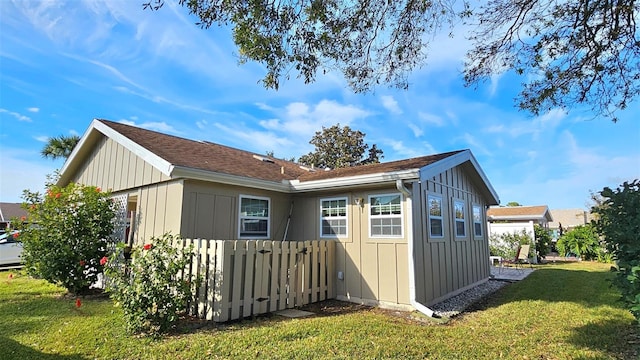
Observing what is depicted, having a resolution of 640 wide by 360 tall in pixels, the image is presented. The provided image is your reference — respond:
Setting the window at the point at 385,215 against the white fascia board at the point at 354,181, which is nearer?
the white fascia board at the point at 354,181

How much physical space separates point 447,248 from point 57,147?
1750cm

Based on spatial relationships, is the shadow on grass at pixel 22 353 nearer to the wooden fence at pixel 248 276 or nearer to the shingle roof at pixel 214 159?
the wooden fence at pixel 248 276

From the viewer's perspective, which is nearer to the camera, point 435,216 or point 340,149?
point 435,216

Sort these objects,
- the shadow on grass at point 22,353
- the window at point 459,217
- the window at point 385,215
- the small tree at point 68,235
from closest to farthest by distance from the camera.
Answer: the shadow on grass at point 22,353, the window at point 385,215, the small tree at point 68,235, the window at point 459,217

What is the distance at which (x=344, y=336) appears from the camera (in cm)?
463

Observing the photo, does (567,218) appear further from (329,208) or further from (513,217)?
(329,208)

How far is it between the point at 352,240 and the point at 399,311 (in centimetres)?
177

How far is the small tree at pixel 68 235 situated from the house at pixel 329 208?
25.3 inches

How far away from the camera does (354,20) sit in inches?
230

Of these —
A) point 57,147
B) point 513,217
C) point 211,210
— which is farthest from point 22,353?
point 513,217

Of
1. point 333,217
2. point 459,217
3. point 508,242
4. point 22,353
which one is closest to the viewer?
point 22,353

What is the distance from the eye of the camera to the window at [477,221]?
10.6 meters

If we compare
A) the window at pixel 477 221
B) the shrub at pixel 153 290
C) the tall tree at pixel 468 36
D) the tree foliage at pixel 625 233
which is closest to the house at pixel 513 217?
the window at pixel 477 221

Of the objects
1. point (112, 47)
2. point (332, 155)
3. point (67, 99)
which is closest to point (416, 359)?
point (112, 47)
